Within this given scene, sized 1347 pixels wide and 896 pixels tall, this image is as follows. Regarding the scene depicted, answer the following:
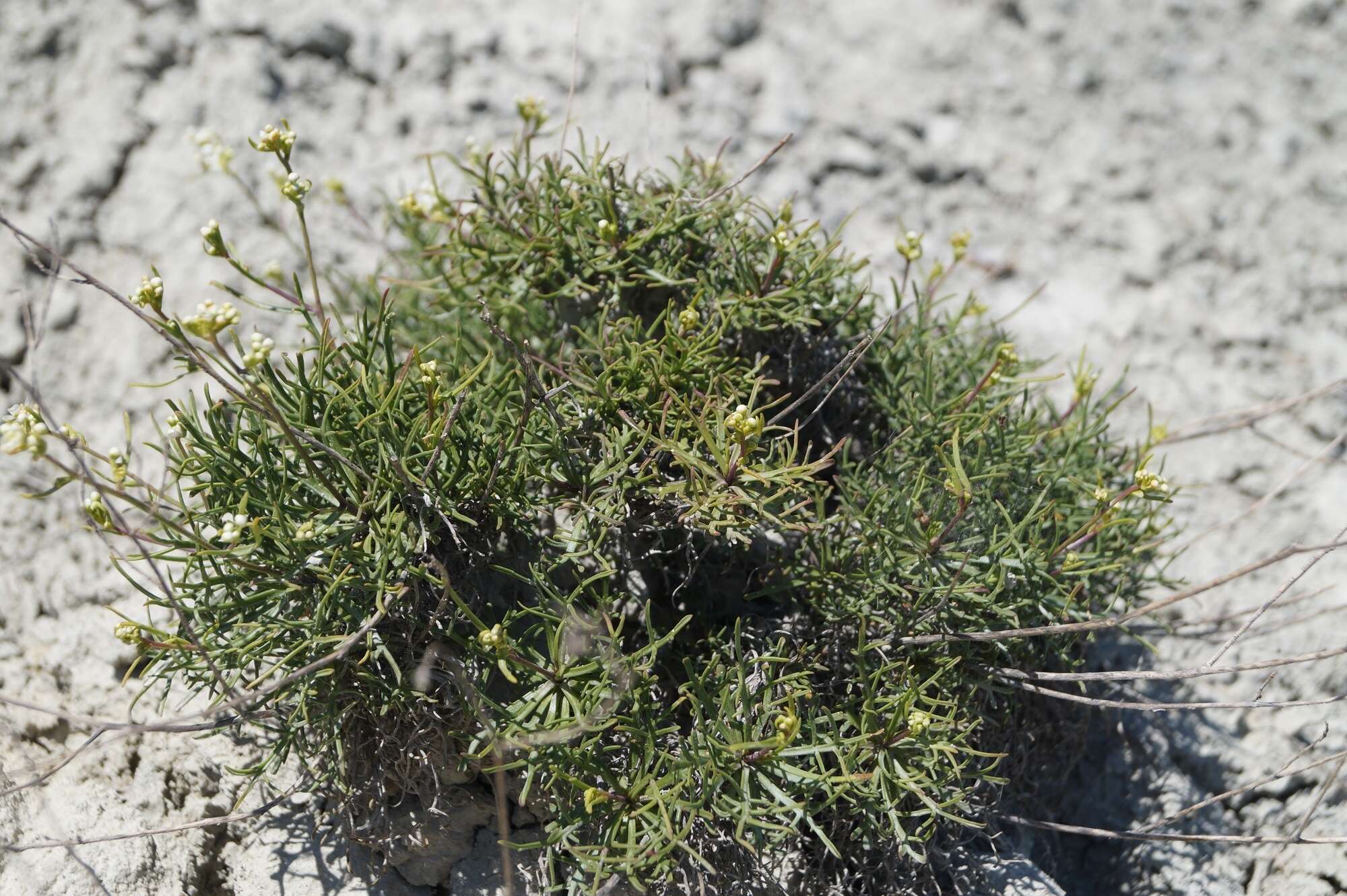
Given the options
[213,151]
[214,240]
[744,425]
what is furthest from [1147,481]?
[213,151]

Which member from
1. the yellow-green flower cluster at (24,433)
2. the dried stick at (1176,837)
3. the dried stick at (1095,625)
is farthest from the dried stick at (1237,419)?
the yellow-green flower cluster at (24,433)

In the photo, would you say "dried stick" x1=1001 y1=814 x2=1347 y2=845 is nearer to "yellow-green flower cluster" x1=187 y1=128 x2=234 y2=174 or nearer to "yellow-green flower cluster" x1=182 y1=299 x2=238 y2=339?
"yellow-green flower cluster" x1=182 y1=299 x2=238 y2=339

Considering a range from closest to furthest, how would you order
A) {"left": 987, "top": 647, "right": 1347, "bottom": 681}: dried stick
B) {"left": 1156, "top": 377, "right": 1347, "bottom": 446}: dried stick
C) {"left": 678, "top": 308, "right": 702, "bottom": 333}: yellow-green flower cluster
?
{"left": 987, "top": 647, "right": 1347, "bottom": 681}: dried stick → {"left": 678, "top": 308, "right": 702, "bottom": 333}: yellow-green flower cluster → {"left": 1156, "top": 377, "right": 1347, "bottom": 446}: dried stick

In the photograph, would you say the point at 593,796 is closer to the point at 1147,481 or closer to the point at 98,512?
the point at 98,512

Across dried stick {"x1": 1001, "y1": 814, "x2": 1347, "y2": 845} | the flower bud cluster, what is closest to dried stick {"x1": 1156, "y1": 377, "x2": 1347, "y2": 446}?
dried stick {"x1": 1001, "y1": 814, "x2": 1347, "y2": 845}

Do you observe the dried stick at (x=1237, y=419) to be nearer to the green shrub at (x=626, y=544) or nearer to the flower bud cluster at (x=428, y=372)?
the green shrub at (x=626, y=544)
